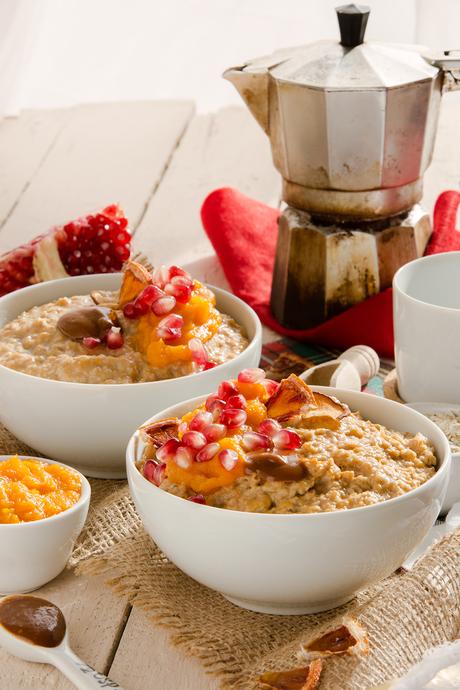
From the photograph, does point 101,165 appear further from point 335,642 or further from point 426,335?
point 335,642

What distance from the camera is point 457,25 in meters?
4.07

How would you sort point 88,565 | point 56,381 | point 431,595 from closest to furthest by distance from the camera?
point 431,595 < point 88,565 < point 56,381

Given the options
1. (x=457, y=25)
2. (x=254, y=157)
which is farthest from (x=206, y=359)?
(x=457, y=25)

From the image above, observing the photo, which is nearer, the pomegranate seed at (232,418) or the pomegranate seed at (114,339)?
the pomegranate seed at (232,418)

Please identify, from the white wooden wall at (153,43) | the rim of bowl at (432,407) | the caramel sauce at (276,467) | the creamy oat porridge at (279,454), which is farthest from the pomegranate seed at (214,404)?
the white wooden wall at (153,43)

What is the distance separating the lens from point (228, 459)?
1.48 metres

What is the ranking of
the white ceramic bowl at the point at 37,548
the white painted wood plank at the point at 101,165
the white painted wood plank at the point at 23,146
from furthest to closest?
the white painted wood plank at the point at 23,146 → the white painted wood plank at the point at 101,165 → the white ceramic bowl at the point at 37,548

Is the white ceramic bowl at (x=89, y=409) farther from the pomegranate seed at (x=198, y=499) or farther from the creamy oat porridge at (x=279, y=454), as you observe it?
the pomegranate seed at (x=198, y=499)

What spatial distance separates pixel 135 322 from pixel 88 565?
482 mm

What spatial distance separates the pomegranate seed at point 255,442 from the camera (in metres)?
1.52

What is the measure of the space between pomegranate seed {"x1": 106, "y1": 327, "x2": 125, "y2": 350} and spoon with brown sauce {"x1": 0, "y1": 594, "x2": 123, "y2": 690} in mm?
525

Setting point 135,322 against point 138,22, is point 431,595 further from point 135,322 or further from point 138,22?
point 138,22

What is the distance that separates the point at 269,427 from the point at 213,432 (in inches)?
3.5

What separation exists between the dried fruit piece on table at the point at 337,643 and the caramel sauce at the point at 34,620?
355 millimetres
